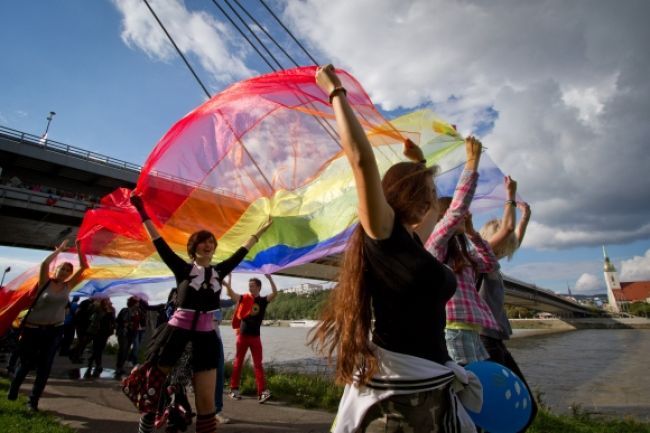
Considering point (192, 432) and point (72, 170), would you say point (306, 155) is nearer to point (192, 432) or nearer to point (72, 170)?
point (192, 432)

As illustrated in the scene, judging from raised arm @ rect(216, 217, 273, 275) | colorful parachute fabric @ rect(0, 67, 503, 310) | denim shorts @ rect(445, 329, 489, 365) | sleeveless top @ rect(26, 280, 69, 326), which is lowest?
denim shorts @ rect(445, 329, 489, 365)

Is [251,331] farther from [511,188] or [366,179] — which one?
[366,179]

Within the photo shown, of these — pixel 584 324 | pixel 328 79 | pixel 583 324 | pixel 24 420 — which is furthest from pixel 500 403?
pixel 584 324

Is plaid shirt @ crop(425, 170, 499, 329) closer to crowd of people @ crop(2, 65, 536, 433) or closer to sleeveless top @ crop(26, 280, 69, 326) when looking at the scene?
crowd of people @ crop(2, 65, 536, 433)

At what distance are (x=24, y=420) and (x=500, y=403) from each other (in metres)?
4.94

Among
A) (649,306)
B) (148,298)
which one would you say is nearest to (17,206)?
(148,298)

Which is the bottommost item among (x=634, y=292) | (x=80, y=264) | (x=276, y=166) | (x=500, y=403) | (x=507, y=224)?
(x=500, y=403)

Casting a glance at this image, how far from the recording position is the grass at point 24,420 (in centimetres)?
388

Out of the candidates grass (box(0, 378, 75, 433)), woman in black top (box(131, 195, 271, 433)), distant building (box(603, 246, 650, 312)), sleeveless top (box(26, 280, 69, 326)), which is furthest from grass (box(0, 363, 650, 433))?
distant building (box(603, 246, 650, 312))

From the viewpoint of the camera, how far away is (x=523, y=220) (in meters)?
3.30

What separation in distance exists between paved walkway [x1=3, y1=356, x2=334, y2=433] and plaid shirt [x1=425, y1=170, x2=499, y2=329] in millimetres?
2587

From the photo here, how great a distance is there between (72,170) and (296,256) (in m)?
29.9

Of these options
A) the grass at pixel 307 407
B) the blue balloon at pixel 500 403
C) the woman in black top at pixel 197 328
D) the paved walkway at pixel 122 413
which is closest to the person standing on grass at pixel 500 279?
the blue balloon at pixel 500 403

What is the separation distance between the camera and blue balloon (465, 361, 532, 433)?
1.63 m
